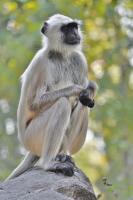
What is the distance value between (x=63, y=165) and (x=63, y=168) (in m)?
0.04

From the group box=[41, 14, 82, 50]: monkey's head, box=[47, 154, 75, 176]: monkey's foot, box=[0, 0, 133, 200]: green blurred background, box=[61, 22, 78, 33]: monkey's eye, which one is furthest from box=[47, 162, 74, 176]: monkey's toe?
box=[0, 0, 133, 200]: green blurred background

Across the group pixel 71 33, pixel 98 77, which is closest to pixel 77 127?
pixel 71 33

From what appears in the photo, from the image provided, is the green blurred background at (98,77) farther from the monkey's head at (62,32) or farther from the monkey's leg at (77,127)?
the monkey's leg at (77,127)

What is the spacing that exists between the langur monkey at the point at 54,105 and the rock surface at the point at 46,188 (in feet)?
1.76

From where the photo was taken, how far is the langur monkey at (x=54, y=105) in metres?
6.73

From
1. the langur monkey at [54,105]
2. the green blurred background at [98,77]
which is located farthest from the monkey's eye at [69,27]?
the green blurred background at [98,77]

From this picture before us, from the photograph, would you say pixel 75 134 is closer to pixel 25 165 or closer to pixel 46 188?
pixel 25 165

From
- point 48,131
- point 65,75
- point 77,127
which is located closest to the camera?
point 48,131

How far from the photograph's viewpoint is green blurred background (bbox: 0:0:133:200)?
1186 centimetres

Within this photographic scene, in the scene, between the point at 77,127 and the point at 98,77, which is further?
the point at 98,77

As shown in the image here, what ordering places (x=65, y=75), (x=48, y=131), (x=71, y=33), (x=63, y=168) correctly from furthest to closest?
(x=71, y=33) < (x=65, y=75) < (x=48, y=131) < (x=63, y=168)

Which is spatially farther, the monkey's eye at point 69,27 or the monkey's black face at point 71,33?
the monkey's eye at point 69,27

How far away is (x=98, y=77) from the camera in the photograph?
Answer: 1494cm

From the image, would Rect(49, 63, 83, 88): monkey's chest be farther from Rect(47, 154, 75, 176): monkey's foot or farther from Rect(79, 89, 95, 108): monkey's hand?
Rect(47, 154, 75, 176): monkey's foot
